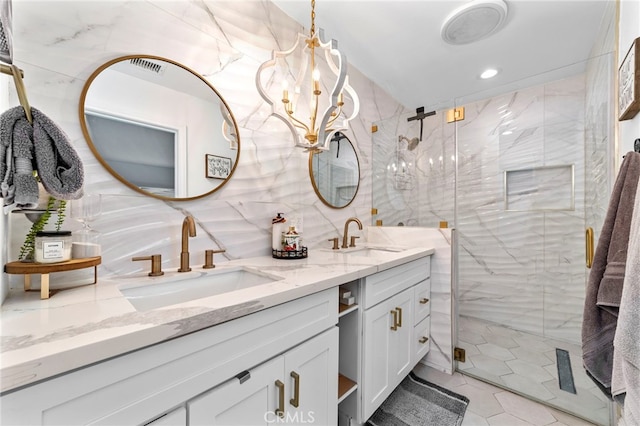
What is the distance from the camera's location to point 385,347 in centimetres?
134

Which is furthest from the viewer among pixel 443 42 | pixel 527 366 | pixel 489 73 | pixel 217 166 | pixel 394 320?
pixel 489 73

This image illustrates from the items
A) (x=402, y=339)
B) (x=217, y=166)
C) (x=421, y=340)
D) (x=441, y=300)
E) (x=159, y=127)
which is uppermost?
(x=159, y=127)

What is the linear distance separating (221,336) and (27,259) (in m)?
0.68

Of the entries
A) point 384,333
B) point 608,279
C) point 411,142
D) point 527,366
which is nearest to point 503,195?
point 411,142

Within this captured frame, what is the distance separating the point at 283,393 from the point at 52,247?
2.74 feet

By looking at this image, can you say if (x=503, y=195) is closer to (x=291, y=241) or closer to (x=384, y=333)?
(x=384, y=333)

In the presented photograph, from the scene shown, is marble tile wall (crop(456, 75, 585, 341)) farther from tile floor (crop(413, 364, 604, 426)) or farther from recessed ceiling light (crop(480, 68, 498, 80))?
tile floor (crop(413, 364, 604, 426))

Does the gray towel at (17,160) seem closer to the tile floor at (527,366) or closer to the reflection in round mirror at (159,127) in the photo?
the reflection in round mirror at (159,127)

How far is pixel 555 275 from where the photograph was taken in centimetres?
177

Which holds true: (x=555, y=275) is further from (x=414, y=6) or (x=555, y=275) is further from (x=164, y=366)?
(x=164, y=366)

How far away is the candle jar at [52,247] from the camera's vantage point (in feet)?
2.45

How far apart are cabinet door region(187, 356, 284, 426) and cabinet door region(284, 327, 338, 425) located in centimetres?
5

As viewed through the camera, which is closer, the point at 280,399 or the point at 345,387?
the point at 280,399

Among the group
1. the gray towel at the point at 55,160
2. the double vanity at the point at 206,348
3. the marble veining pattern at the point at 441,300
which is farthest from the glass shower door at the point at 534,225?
the gray towel at the point at 55,160
